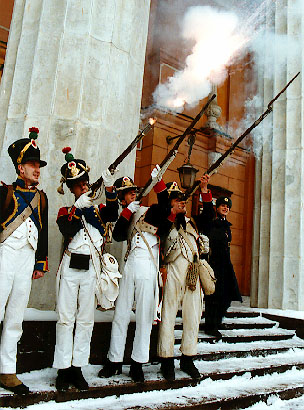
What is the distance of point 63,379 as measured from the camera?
135 inches

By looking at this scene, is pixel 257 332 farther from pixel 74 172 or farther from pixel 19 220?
pixel 19 220

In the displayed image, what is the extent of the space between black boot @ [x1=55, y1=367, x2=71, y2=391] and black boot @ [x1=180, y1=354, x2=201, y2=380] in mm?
1298

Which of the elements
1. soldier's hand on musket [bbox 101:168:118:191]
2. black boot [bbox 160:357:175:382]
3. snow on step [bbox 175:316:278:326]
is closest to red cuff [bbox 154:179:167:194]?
soldier's hand on musket [bbox 101:168:118:191]

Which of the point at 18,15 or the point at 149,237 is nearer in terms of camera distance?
the point at 149,237

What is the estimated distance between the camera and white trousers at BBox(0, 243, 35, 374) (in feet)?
10.4

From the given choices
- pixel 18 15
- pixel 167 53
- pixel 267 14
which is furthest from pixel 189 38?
pixel 18 15

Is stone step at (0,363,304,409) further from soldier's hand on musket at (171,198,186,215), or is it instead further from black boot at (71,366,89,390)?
soldier's hand on musket at (171,198,186,215)

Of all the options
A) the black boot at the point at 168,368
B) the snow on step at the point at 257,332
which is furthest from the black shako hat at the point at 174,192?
the snow on step at the point at 257,332

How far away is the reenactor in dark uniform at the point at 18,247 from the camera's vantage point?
3193 mm

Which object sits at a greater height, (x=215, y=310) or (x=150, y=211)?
(x=150, y=211)

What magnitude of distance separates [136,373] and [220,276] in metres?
2.51

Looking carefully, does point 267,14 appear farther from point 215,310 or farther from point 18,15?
point 215,310

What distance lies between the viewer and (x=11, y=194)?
342 cm

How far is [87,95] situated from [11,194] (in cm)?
235
